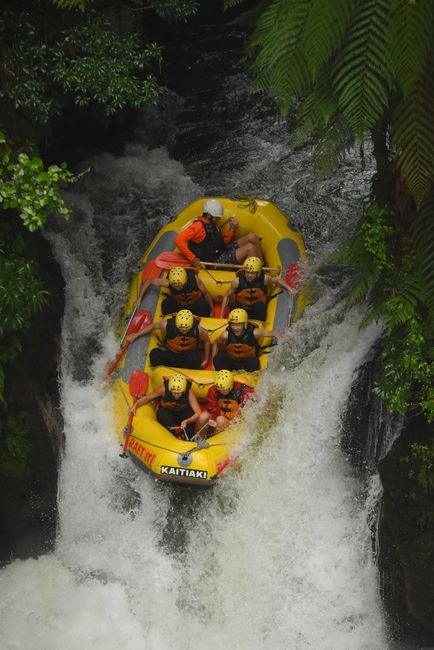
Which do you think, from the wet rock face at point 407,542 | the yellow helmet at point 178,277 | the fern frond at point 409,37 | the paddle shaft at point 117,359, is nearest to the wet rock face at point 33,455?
the paddle shaft at point 117,359

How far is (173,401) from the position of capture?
8.45 metres

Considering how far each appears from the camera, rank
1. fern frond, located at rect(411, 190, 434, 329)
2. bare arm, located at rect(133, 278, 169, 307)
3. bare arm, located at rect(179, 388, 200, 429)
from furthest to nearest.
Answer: bare arm, located at rect(133, 278, 169, 307) → bare arm, located at rect(179, 388, 200, 429) → fern frond, located at rect(411, 190, 434, 329)

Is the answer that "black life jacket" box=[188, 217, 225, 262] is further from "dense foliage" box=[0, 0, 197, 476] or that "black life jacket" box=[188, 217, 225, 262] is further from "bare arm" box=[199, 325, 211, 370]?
"dense foliage" box=[0, 0, 197, 476]

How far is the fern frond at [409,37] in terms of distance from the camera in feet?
16.6

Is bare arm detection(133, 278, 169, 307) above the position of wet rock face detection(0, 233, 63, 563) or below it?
above

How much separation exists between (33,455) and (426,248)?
427 centimetres

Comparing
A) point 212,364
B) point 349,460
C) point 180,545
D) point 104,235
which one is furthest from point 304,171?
point 180,545

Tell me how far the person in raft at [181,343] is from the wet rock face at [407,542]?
231 centimetres

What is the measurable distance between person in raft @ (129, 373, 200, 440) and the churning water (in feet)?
1.75

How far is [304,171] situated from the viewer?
477 inches

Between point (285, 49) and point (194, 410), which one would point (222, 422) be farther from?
point (285, 49)

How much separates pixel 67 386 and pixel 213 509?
7.26 ft

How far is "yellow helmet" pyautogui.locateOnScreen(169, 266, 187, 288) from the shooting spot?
9.22 m

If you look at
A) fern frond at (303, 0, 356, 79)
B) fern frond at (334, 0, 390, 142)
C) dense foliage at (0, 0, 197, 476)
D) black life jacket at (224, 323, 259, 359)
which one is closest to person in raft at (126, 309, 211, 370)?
black life jacket at (224, 323, 259, 359)
